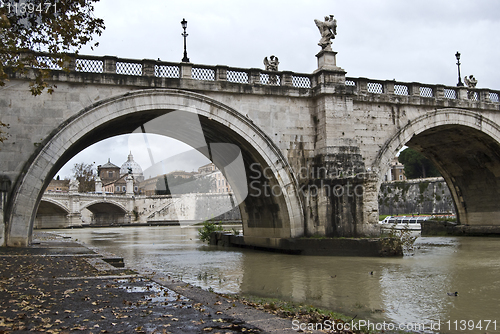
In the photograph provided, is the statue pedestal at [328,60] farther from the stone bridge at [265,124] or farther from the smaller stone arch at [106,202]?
the smaller stone arch at [106,202]

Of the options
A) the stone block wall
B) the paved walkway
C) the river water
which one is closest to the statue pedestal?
the river water

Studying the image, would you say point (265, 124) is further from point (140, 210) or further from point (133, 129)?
point (140, 210)

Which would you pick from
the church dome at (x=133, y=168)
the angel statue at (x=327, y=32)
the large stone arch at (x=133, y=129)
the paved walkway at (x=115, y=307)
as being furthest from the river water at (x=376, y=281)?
the church dome at (x=133, y=168)

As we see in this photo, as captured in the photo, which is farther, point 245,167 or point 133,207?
point 133,207

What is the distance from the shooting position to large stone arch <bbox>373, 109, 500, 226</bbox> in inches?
728

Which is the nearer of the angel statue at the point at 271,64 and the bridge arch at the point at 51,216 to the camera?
the angel statue at the point at 271,64

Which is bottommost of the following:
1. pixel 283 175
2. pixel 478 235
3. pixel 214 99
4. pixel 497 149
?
pixel 478 235

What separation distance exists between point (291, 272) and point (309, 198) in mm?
4747

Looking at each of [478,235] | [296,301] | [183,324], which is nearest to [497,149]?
[478,235]

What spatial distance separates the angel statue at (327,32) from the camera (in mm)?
16719

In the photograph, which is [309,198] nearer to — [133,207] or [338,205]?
[338,205]

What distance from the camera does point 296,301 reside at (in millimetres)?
7938

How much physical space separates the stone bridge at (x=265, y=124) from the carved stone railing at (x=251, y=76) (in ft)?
0.13

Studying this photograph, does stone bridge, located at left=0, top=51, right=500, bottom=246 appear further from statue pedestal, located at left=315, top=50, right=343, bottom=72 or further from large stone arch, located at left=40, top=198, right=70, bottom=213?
large stone arch, located at left=40, top=198, right=70, bottom=213
